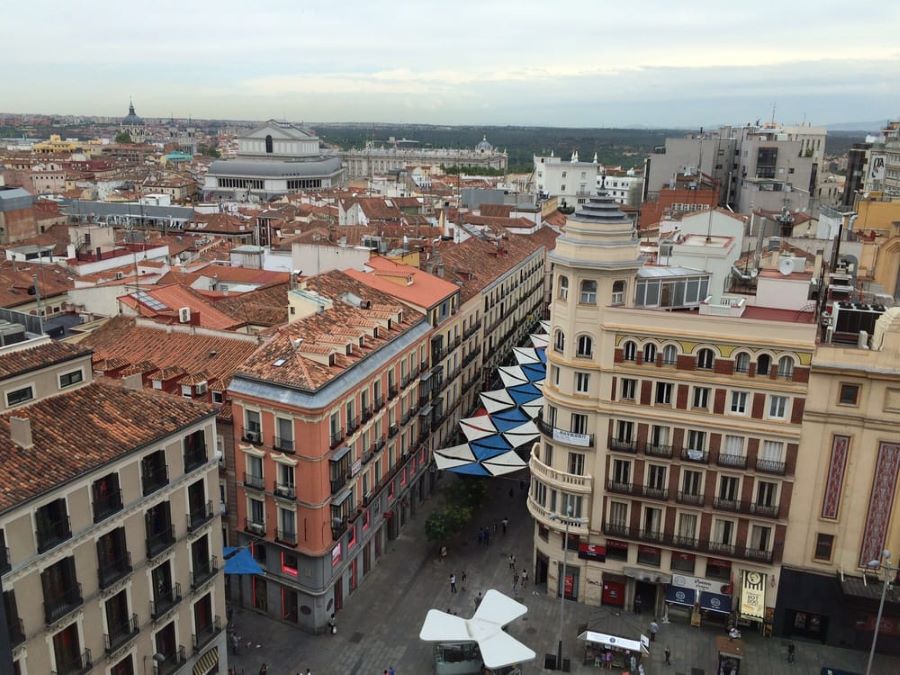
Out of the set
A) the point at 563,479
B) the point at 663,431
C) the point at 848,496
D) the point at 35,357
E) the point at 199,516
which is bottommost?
the point at 563,479

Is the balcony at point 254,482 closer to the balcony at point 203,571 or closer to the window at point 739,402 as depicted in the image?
the balcony at point 203,571

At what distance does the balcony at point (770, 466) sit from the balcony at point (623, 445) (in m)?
6.95

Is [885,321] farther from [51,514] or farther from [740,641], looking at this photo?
[51,514]

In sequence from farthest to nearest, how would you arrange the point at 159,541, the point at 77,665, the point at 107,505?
1. the point at 159,541
2. the point at 107,505
3. the point at 77,665

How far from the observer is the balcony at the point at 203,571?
1377 inches

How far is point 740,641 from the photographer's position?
42.7 m

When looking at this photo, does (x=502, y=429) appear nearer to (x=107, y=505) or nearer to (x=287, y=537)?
(x=287, y=537)

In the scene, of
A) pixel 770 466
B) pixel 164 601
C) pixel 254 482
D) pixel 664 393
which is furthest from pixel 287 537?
pixel 770 466

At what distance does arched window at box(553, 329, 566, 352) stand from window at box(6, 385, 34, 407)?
2864 cm

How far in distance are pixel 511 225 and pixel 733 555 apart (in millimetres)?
81231

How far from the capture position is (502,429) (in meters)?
60.3

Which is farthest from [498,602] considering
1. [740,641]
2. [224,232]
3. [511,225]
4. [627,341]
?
[224,232]

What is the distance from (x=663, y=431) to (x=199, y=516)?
26.3 metres

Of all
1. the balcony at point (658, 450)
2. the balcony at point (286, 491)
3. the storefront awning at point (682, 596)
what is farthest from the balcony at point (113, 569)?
the storefront awning at point (682, 596)
